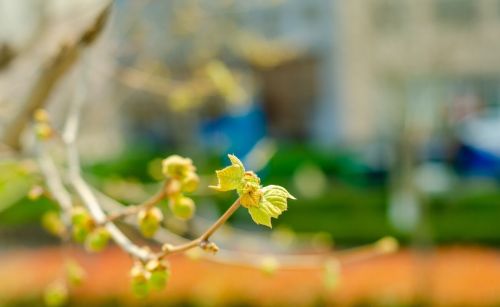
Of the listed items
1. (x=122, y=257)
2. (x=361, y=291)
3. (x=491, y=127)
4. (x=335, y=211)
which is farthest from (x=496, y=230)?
(x=491, y=127)

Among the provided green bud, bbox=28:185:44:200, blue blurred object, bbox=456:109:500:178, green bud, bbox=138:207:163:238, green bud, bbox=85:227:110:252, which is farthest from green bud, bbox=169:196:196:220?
blue blurred object, bbox=456:109:500:178

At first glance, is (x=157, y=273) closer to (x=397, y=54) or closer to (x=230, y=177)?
(x=230, y=177)

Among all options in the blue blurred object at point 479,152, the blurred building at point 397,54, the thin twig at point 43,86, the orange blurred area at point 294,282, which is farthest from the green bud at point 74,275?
the blurred building at point 397,54

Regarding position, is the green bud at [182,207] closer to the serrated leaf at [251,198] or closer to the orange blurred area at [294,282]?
the serrated leaf at [251,198]

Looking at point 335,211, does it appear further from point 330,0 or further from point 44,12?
point 330,0

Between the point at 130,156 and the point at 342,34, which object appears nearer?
the point at 130,156

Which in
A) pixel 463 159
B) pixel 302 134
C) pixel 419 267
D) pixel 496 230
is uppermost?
pixel 302 134
